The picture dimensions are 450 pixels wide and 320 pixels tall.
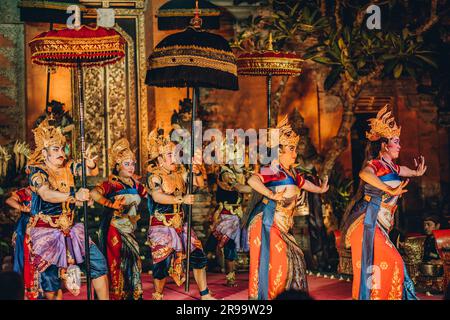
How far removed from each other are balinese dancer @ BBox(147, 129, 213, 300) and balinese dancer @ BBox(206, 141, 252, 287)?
1363 millimetres

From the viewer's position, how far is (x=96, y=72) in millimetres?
12227

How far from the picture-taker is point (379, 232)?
758 cm

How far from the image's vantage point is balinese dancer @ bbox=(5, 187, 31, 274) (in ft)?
26.0

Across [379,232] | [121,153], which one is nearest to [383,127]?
[379,232]

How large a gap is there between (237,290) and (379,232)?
2.54 m

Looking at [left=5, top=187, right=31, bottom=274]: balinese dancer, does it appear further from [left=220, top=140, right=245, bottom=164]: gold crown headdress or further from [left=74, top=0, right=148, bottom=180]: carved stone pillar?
[left=74, top=0, right=148, bottom=180]: carved stone pillar

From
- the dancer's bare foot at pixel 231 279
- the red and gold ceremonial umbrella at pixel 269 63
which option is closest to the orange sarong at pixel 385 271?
the red and gold ceremonial umbrella at pixel 269 63

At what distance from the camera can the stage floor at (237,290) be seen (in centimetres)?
905

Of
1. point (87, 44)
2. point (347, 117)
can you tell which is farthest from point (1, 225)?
point (347, 117)

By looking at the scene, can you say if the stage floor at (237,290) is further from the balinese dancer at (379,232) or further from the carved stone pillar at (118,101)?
the carved stone pillar at (118,101)

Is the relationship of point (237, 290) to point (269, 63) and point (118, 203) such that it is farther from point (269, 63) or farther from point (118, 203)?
point (269, 63)

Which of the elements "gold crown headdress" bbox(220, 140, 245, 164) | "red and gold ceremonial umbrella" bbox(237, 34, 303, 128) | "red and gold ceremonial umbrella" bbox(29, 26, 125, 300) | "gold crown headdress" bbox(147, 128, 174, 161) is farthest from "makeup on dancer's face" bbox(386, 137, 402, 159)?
"gold crown headdress" bbox(220, 140, 245, 164)

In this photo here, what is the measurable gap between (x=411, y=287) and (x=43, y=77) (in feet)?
21.1

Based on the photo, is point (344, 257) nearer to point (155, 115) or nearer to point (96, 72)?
point (155, 115)
